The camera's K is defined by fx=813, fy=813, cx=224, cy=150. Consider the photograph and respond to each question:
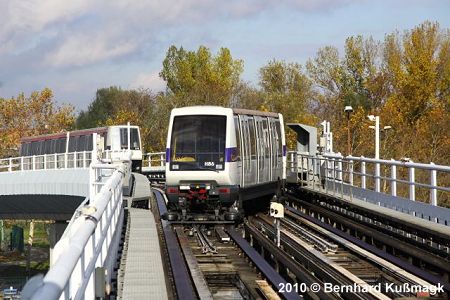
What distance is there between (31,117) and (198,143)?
7502 centimetres

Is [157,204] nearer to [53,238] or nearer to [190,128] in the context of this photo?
[190,128]

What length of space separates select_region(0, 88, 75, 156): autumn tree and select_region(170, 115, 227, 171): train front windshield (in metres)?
71.1

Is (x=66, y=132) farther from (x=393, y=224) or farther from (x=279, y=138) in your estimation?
(x=393, y=224)

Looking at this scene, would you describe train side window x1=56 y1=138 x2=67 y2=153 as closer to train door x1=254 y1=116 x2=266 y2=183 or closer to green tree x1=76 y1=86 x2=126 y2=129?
train door x1=254 y1=116 x2=266 y2=183

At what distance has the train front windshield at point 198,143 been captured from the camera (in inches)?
779

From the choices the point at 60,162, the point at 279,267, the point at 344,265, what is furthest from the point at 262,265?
the point at 60,162

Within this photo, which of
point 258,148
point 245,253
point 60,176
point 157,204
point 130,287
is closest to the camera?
point 130,287

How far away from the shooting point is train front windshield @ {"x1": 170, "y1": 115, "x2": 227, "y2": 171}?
779 inches

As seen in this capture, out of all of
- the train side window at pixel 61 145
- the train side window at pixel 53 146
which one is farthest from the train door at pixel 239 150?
the train side window at pixel 53 146

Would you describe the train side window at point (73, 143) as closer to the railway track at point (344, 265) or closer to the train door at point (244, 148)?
the train door at point (244, 148)

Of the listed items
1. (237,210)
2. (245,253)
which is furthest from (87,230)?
(237,210)

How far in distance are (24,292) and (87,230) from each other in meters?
2.22

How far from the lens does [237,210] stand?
19.9 metres

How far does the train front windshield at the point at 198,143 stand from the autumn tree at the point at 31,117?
7105cm
